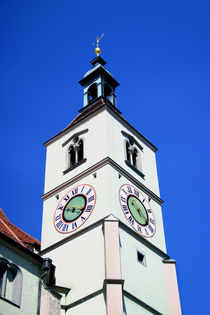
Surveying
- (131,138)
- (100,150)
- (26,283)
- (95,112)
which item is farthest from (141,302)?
(95,112)

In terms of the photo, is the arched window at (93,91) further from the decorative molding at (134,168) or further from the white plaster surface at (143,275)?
the white plaster surface at (143,275)

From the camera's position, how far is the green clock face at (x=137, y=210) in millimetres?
25562

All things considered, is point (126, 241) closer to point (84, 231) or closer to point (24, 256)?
point (84, 231)

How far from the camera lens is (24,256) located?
21.5 m

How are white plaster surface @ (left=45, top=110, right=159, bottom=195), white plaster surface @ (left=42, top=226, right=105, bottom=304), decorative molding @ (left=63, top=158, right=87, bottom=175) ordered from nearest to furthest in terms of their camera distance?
white plaster surface @ (left=42, top=226, right=105, bottom=304) → white plaster surface @ (left=45, top=110, right=159, bottom=195) → decorative molding @ (left=63, top=158, right=87, bottom=175)

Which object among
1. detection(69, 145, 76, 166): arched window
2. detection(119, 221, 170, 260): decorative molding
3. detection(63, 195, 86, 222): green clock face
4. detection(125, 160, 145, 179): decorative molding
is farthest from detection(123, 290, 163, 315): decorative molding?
detection(69, 145, 76, 166): arched window

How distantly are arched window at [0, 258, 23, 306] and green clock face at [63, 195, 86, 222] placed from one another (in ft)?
16.2

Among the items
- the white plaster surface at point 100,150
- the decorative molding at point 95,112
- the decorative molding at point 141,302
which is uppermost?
the decorative molding at point 95,112

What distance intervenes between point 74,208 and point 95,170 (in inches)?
73.0

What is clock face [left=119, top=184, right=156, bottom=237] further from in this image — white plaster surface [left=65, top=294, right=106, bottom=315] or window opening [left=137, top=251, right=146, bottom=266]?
white plaster surface [left=65, top=294, right=106, bottom=315]

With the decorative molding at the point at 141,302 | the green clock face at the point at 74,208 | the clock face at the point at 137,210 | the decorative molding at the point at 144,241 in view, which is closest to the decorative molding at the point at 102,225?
the decorative molding at the point at 144,241

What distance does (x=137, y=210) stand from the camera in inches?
1022

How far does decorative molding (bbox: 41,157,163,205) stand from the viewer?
86.1 feet

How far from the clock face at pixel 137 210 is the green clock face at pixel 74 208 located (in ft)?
5.35
